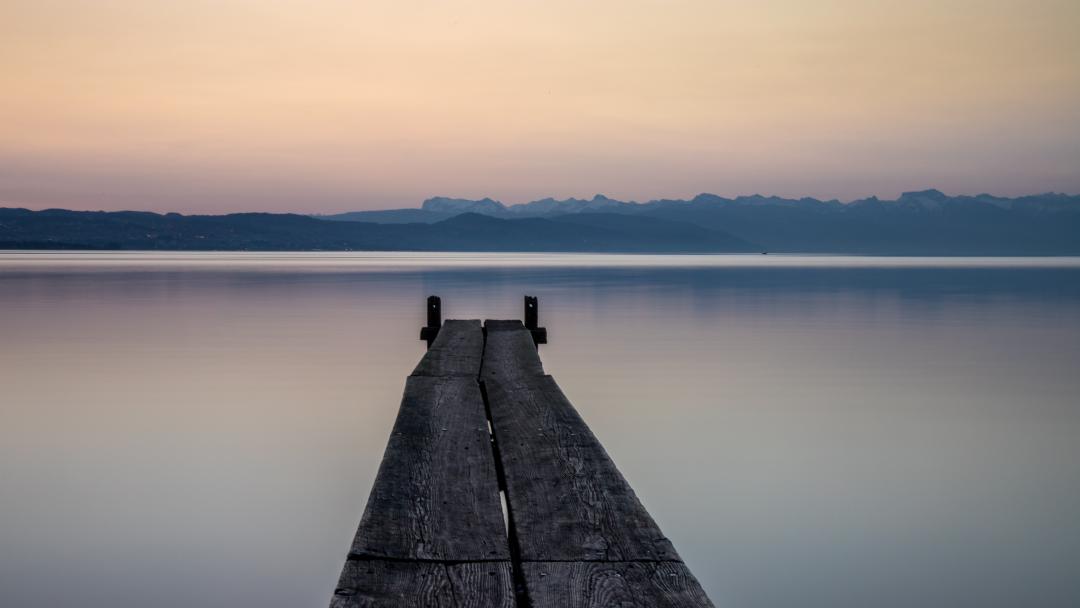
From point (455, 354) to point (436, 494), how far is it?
698 cm

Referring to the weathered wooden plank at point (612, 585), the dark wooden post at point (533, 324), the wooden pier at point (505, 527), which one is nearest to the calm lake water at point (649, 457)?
the dark wooden post at point (533, 324)

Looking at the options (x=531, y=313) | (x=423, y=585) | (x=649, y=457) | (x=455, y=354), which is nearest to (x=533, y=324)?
(x=531, y=313)

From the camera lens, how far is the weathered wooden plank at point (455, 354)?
10.7 meters

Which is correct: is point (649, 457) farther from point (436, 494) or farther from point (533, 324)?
point (533, 324)

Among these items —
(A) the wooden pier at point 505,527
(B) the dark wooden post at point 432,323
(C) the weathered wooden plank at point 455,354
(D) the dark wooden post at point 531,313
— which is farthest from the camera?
(B) the dark wooden post at point 432,323

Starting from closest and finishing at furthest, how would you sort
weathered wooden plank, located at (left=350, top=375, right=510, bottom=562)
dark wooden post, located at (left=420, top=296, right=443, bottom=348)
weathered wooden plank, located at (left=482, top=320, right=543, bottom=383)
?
weathered wooden plank, located at (left=350, top=375, right=510, bottom=562)
weathered wooden plank, located at (left=482, top=320, right=543, bottom=383)
dark wooden post, located at (left=420, top=296, right=443, bottom=348)

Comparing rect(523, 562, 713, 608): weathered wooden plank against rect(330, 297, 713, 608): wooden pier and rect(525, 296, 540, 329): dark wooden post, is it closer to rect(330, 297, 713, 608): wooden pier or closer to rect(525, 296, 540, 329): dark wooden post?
rect(330, 297, 713, 608): wooden pier

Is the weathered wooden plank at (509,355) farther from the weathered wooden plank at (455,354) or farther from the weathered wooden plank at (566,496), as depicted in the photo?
the weathered wooden plank at (566,496)

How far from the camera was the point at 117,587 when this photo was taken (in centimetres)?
691

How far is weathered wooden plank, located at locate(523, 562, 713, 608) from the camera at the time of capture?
151 inches

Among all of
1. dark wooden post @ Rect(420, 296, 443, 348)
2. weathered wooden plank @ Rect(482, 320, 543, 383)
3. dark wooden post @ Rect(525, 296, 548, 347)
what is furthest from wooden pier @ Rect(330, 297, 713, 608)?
dark wooden post @ Rect(420, 296, 443, 348)

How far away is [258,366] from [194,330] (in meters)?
8.62

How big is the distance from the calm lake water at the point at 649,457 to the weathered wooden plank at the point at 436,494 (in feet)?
5.14

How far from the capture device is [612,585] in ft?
13.2
